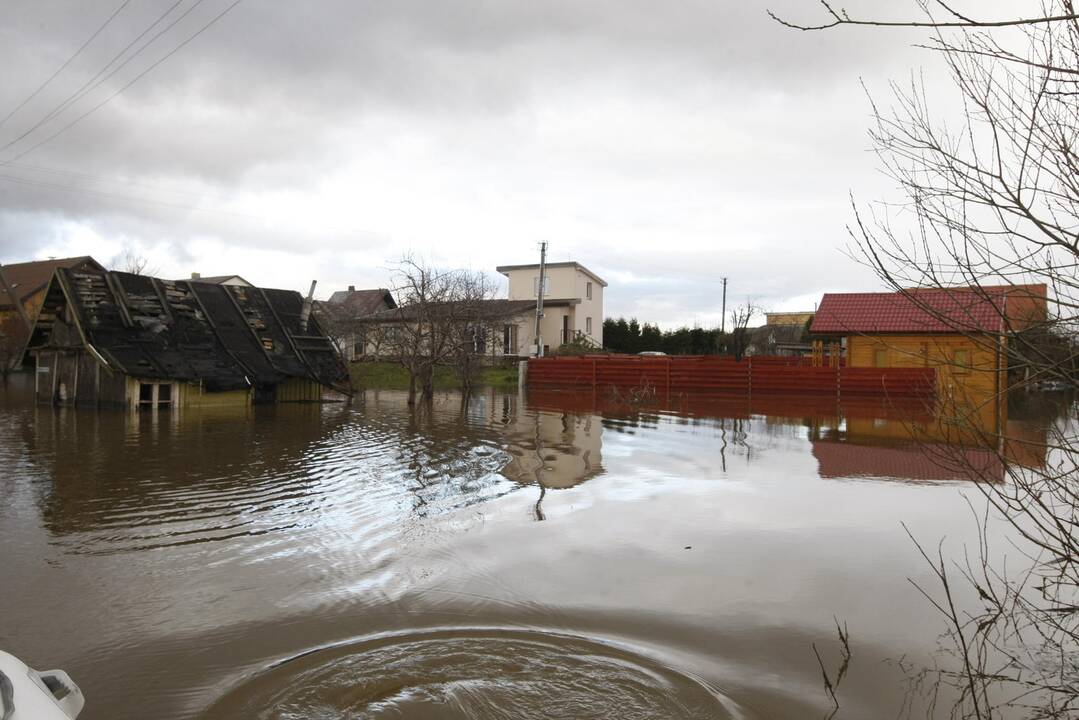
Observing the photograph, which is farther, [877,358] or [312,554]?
[877,358]

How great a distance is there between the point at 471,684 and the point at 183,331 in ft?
67.2

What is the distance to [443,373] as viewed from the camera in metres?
38.2

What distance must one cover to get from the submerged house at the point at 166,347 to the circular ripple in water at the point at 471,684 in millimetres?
17760

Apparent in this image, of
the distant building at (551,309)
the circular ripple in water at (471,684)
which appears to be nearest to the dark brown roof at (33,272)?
the distant building at (551,309)

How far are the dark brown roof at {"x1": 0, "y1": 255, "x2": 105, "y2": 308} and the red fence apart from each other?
33419 mm

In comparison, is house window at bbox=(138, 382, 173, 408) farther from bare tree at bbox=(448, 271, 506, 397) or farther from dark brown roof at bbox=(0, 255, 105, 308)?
dark brown roof at bbox=(0, 255, 105, 308)

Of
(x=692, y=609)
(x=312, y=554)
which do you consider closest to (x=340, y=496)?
(x=312, y=554)

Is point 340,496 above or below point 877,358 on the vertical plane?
below

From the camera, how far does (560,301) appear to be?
44.4 meters

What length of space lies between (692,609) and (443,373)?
3334 cm

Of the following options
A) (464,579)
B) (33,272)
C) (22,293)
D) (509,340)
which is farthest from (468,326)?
(33,272)

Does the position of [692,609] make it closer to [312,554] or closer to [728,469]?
[312,554]

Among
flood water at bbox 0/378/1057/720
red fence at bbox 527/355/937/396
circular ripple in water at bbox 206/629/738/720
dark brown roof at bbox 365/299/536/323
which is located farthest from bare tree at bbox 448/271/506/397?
circular ripple in water at bbox 206/629/738/720

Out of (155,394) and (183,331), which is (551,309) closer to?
(183,331)
